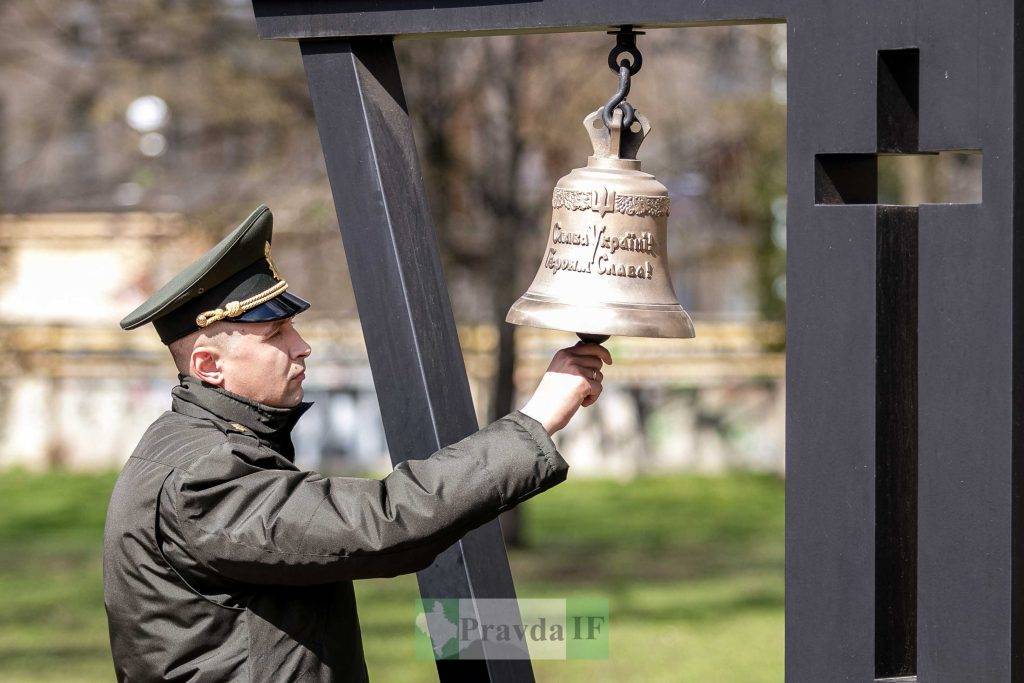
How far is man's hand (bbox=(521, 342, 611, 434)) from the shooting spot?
248cm

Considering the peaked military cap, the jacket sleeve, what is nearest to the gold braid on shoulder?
the peaked military cap

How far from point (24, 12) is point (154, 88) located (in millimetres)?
1086

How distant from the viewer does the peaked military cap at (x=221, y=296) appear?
270 centimetres

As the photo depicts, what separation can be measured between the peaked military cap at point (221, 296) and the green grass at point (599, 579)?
18.1 ft

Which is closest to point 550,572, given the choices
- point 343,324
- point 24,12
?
point 343,324

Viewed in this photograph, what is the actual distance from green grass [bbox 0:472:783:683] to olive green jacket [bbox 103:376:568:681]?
5.51m

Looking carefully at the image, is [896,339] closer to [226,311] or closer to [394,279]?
[394,279]

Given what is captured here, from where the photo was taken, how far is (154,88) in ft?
35.1

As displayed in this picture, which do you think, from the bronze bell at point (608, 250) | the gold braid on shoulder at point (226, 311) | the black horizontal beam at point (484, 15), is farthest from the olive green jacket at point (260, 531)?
the black horizontal beam at point (484, 15)

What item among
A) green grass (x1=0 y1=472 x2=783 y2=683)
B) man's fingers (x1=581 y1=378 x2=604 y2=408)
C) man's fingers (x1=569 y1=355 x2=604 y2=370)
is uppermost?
man's fingers (x1=569 y1=355 x2=604 y2=370)

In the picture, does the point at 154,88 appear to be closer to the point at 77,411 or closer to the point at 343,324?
the point at 343,324

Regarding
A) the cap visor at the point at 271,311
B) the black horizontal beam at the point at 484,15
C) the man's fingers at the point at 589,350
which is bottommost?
the man's fingers at the point at 589,350

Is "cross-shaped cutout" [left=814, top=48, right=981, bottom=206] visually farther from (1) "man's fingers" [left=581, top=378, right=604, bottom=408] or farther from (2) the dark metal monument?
(1) "man's fingers" [left=581, top=378, right=604, bottom=408]

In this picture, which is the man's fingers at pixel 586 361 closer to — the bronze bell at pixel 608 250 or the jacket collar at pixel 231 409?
the bronze bell at pixel 608 250
